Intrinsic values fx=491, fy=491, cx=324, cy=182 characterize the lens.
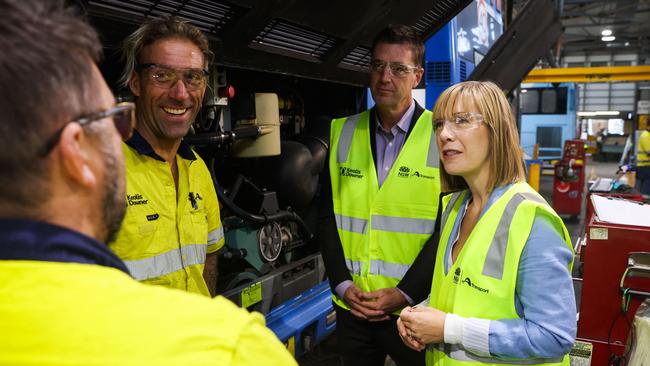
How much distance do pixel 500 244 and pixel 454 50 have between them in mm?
3222

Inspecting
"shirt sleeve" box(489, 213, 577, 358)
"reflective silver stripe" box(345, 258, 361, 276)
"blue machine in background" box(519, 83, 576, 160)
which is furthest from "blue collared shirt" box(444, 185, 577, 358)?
"blue machine in background" box(519, 83, 576, 160)

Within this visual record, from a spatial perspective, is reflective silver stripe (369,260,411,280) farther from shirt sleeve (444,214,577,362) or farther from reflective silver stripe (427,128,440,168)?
Answer: shirt sleeve (444,214,577,362)

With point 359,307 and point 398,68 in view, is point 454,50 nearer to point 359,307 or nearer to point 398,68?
point 398,68

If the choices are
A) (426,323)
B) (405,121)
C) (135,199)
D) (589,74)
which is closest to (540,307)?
(426,323)

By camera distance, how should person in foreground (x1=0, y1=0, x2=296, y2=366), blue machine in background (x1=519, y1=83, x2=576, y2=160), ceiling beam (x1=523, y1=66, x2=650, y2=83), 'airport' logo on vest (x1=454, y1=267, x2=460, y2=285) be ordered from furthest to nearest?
blue machine in background (x1=519, y1=83, x2=576, y2=160), ceiling beam (x1=523, y1=66, x2=650, y2=83), 'airport' logo on vest (x1=454, y1=267, x2=460, y2=285), person in foreground (x1=0, y1=0, x2=296, y2=366)

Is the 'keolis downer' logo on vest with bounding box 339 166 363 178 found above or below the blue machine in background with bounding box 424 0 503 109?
below

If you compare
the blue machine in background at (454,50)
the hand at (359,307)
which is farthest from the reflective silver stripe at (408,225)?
the blue machine in background at (454,50)

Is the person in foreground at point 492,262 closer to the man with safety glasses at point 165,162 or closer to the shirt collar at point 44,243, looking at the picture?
the man with safety glasses at point 165,162

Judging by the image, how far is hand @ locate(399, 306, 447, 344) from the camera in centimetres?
132

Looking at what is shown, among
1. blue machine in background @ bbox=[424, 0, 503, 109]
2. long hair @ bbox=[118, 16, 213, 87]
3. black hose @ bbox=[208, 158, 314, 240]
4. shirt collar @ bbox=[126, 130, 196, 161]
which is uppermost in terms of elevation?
blue machine in background @ bbox=[424, 0, 503, 109]

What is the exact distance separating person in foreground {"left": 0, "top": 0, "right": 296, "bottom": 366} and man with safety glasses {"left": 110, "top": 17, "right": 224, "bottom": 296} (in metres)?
0.88

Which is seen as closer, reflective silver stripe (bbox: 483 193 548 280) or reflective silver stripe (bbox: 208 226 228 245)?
reflective silver stripe (bbox: 483 193 548 280)

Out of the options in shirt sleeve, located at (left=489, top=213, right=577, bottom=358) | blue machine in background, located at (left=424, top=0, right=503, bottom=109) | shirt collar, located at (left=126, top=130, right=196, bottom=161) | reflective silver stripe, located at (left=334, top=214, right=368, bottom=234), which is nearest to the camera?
shirt sleeve, located at (left=489, top=213, right=577, bottom=358)

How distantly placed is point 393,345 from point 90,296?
1493mm
